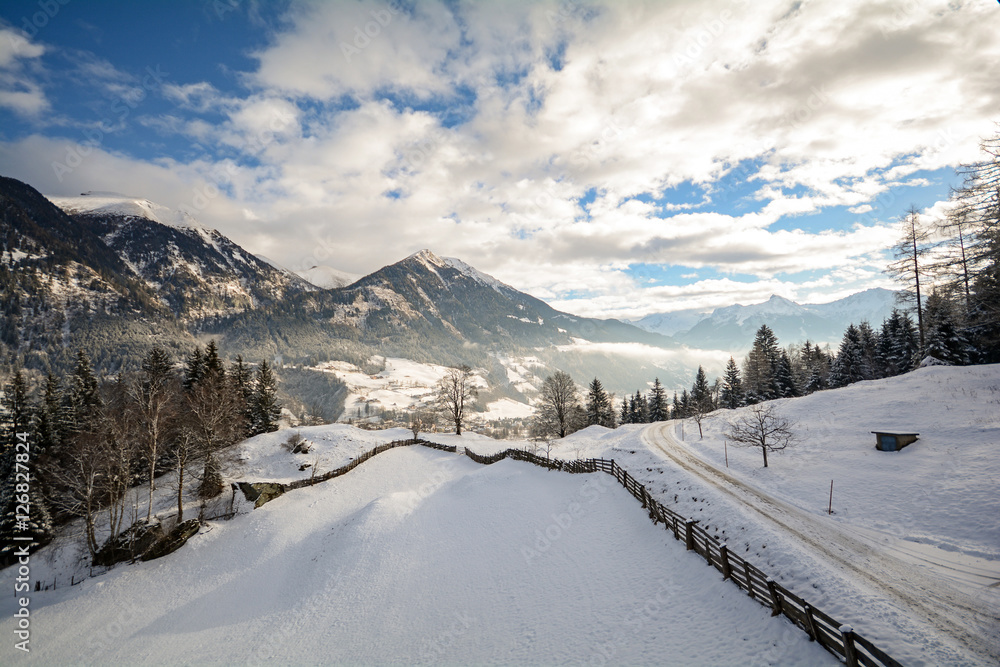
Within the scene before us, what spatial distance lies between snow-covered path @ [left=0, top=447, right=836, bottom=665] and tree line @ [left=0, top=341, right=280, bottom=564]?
243 inches

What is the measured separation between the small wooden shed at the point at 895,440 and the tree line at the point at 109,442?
4827cm

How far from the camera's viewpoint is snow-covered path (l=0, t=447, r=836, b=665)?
483 inches

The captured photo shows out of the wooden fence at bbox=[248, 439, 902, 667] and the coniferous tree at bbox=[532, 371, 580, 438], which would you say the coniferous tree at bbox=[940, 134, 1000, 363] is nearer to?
the wooden fence at bbox=[248, 439, 902, 667]

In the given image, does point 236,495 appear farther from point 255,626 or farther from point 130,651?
point 255,626

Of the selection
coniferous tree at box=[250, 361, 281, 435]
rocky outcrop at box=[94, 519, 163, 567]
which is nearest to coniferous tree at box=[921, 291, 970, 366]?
rocky outcrop at box=[94, 519, 163, 567]

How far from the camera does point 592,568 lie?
17.1 metres

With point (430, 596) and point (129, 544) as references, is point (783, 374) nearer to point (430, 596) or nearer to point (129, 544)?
point (430, 596)

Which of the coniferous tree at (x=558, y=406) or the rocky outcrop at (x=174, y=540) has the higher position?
the coniferous tree at (x=558, y=406)

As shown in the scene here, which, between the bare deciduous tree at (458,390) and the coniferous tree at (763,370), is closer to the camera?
the bare deciduous tree at (458,390)

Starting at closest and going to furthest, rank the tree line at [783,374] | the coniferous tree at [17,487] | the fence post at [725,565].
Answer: the fence post at [725,565]
the coniferous tree at [17,487]
the tree line at [783,374]

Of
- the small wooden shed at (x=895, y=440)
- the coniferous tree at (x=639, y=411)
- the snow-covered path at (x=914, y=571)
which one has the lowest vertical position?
the coniferous tree at (x=639, y=411)

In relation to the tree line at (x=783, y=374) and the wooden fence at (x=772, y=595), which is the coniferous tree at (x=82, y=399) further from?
the tree line at (x=783, y=374)

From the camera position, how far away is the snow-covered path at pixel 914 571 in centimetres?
1011

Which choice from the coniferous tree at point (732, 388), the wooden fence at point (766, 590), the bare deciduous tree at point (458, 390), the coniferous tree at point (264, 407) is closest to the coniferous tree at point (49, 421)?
the coniferous tree at point (264, 407)
